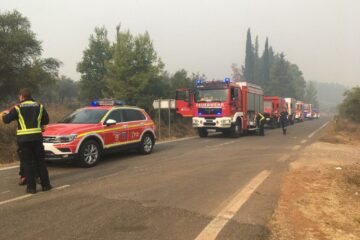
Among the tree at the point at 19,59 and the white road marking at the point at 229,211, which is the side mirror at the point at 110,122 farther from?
the tree at the point at 19,59

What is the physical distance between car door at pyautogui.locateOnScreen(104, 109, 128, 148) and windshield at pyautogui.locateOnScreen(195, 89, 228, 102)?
371 inches

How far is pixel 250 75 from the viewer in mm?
99250

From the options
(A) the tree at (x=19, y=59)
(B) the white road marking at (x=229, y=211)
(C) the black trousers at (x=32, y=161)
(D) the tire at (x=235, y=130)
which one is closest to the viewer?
(B) the white road marking at (x=229, y=211)

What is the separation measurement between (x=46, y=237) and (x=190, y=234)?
1.78 meters

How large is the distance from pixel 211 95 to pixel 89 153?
11.3 metres

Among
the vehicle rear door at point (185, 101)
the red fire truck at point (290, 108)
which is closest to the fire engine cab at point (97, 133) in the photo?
the vehicle rear door at point (185, 101)

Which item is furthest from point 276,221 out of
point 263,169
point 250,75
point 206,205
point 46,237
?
point 250,75

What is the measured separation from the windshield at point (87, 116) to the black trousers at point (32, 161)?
343cm

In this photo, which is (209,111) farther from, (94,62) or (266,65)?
(266,65)

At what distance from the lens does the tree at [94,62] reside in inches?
1977

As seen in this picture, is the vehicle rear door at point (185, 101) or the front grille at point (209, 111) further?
the vehicle rear door at point (185, 101)

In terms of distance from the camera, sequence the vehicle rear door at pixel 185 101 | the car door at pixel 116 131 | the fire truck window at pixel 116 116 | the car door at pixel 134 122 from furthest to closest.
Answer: the vehicle rear door at pixel 185 101, the car door at pixel 134 122, the fire truck window at pixel 116 116, the car door at pixel 116 131

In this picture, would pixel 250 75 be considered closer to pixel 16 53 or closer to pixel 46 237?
pixel 16 53

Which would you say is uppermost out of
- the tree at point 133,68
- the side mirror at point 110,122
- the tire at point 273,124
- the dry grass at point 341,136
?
the tree at point 133,68
